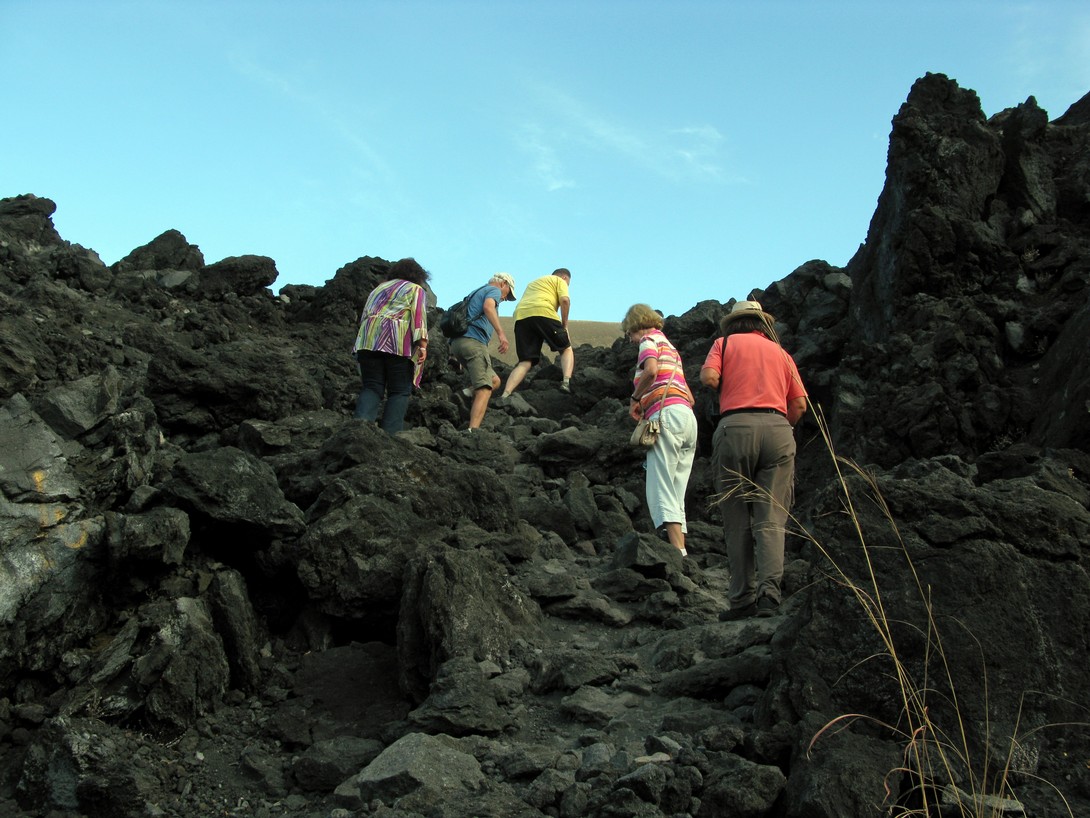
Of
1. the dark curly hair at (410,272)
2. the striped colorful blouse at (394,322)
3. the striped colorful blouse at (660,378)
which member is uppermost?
the dark curly hair at (410,272)

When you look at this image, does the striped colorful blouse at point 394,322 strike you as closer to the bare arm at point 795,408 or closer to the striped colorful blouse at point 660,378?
the striped colorful blouse at point 660,378

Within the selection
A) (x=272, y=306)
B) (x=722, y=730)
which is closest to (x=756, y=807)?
(x=722, y=730)

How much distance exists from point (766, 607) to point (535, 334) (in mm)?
8686

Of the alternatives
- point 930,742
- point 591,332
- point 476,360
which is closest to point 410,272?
point 476,360

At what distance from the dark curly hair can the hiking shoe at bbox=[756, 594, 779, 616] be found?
Answer: 204 inches

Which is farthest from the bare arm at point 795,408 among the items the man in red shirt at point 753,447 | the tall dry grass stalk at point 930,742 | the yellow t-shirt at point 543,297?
the yellow t-shirt at point 543,297

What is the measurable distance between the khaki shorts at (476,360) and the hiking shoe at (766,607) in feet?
20.3

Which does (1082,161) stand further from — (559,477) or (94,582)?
(94,582)

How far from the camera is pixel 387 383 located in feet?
34.4

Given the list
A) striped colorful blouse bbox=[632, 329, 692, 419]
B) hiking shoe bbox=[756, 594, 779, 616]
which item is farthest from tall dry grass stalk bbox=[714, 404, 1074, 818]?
striped colorful blouse bbox=[632, 329, 692, 419]

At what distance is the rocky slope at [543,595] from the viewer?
14.8 feet

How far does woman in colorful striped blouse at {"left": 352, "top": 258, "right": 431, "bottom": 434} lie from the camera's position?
10188 millimetres

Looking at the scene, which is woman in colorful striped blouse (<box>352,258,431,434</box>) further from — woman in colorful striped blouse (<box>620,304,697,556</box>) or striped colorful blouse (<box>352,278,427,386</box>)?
woman in colorful striped blouse (<box>620,304,697,556</box>)

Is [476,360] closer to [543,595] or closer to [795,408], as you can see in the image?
[543,595]
